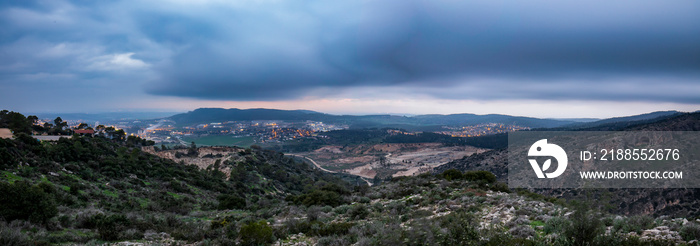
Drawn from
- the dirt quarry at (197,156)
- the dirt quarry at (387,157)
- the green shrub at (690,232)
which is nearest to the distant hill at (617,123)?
the dirt quarry at (387,157)

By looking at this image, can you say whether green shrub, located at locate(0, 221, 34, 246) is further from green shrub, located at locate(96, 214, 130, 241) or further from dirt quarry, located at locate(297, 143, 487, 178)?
dirt quarry, located at locate(297, 143, 487, 178)

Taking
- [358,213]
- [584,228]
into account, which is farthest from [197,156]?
[584,228]

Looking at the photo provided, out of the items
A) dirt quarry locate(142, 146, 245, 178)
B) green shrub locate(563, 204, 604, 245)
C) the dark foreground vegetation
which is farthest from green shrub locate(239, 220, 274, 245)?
dirt quarry locate(142, 146, 245, 178)

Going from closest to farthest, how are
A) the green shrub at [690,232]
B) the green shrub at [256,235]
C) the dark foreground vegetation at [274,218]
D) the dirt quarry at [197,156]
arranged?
the green shrub at [690,232], the dark foreground vegetation at [274,218], the green shrub at [256,235], the dirt quarry at [197,156]

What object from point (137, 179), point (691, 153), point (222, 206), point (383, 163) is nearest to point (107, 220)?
point (222, 206)

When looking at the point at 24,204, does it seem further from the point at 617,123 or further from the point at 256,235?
the point at 617,123

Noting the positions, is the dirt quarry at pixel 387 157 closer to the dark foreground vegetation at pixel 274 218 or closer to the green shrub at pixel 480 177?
the green shrub at pixel 480 177
